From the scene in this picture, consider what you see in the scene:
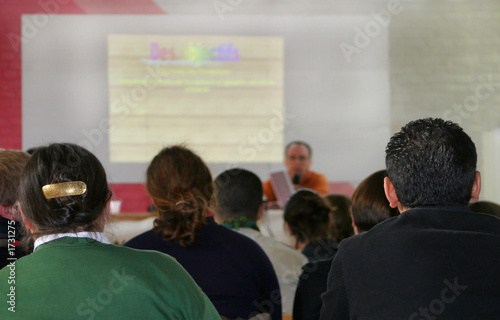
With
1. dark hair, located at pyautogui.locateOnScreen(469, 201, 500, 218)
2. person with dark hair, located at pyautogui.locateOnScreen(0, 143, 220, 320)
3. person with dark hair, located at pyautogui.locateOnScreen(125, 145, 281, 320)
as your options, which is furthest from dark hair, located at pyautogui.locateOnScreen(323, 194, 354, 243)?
person with dark hair, located at pyautogui.locateOnScreen(0, 143, 220, 320)

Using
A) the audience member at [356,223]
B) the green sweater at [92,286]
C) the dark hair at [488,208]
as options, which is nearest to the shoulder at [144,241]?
the audience member at [356,223]

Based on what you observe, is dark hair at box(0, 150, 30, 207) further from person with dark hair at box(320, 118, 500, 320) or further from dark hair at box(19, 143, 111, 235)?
person with dark hair at box(320, 118, 500, 320)

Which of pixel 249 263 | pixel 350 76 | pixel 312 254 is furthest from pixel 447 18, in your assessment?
pixel 249 263

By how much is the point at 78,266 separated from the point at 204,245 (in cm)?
67

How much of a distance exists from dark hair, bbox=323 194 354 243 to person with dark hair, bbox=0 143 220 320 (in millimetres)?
1604

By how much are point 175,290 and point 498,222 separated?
61cm

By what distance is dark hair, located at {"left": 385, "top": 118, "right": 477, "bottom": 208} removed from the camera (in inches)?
42.4

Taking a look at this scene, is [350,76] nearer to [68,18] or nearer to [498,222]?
[68,18]

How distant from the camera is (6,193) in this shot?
4.94 feet

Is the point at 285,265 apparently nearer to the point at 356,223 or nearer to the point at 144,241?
the point at 356,223

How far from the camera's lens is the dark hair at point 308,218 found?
2488 mm

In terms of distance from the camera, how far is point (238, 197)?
7.41 ft

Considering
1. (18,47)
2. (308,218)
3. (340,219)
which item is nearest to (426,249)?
(308,218)

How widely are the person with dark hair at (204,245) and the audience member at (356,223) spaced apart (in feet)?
0.34
